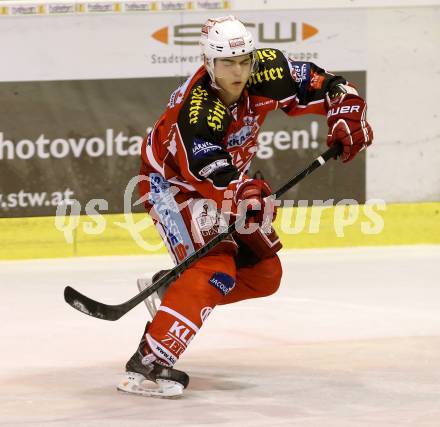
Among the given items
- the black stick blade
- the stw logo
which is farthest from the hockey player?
the stw logo

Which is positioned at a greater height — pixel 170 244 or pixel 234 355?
pixel 170 244

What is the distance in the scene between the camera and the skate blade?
4.29 metres

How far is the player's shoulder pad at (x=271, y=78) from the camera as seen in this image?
461 cm

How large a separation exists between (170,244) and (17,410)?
800 millimetres

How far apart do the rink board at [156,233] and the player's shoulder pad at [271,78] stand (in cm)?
248

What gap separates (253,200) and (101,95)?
3.19 meters

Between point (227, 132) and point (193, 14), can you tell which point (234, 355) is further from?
point (193, 14)

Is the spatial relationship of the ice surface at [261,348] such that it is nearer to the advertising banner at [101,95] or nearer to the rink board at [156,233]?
the rink board at [156,233]

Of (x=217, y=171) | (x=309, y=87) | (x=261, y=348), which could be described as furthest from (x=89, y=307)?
(x=309, y=87)

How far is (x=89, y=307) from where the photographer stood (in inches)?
179

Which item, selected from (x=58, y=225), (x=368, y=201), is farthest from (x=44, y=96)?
(x=368, y=201)

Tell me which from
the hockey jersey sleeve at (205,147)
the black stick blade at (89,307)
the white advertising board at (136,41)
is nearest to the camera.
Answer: the hockey jersey sleeve at (205,147)

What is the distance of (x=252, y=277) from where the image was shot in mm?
4738

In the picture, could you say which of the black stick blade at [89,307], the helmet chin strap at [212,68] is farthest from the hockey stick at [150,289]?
the helmet chin strap at [212,68]
